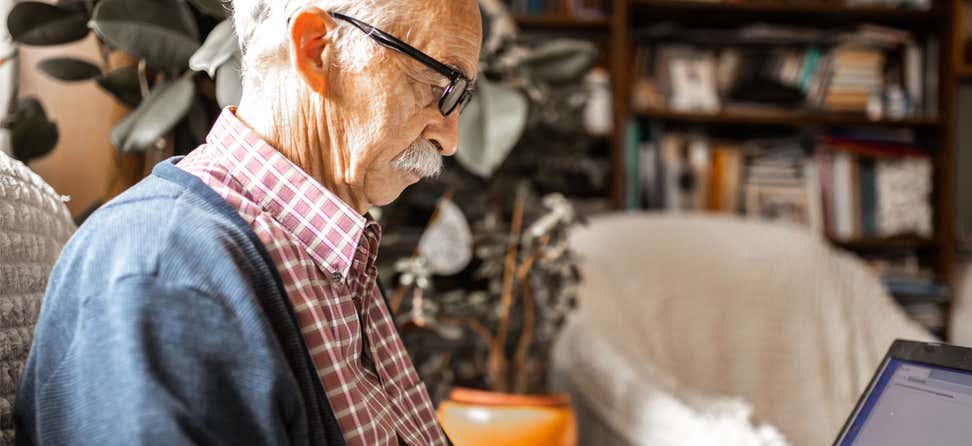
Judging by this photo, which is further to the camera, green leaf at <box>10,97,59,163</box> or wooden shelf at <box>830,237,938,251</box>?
wooden shelf at <box>830,237,938,251</box>

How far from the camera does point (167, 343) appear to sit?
551mm

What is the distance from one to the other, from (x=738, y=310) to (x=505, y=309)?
0.77 metres

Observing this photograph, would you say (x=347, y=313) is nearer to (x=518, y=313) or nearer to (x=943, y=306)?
(x=518, y=313)

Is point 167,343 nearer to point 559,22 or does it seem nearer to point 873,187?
point 559,22

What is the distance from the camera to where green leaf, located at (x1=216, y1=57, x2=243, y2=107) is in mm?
1151

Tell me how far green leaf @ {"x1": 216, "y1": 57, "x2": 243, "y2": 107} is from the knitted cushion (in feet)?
1.14

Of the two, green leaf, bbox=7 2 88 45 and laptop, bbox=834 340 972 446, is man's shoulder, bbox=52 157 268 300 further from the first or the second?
green leaf, bbox=7 2 88 45

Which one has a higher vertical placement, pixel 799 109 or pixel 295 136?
pixel 295 136

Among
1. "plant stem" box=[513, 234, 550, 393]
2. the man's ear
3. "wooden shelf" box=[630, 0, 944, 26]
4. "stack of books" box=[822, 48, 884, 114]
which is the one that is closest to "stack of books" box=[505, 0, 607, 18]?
"wooden shelf" box=[630, 0, 944, 26]

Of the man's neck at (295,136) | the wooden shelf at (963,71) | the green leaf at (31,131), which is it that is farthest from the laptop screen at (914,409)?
the wooden shelf at (963,71)

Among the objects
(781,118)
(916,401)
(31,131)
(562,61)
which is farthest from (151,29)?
(781,118)

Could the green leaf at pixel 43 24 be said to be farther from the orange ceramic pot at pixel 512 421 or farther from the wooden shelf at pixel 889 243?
the wooden shelf at pixel 889 243

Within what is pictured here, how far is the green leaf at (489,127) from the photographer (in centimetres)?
149

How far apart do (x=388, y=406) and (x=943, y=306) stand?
2.82 m
